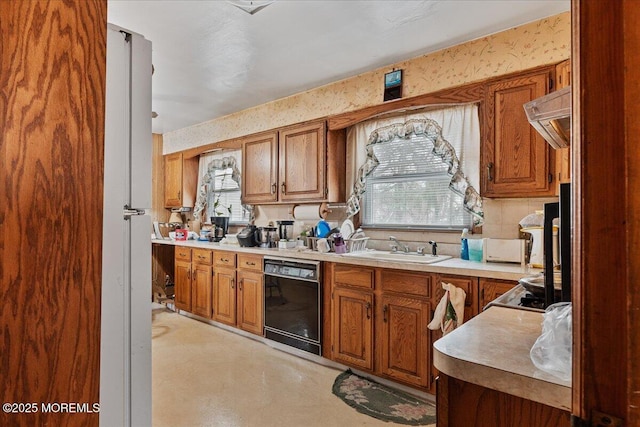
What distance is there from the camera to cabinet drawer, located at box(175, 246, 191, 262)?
4.52 m

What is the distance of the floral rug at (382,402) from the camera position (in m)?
2.33

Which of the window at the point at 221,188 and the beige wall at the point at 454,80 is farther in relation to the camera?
the window at the point at 221,188

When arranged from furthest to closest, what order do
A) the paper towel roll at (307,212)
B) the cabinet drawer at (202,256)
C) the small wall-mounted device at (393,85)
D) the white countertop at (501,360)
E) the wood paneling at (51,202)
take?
1. the cabinet drawer at (202,256)
2. the paper towel roll at (307,212)
3. the small wall-mounted device at (393,85)
4. the white countertop at (501,360)
5. the wood paneling at (51,202)

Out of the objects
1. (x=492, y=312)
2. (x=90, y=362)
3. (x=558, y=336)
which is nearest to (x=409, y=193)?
(x=492, y=312)

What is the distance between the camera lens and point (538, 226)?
7.13 feet

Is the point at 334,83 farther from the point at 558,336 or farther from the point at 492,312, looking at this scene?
the point at 558,336

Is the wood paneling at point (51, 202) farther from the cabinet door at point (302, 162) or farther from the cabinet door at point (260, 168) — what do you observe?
the cabinet door at point (260, 168)

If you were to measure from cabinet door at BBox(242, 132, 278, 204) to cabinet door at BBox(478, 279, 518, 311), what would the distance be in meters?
2.39

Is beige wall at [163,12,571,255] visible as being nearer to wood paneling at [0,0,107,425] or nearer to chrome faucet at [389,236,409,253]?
chrome faucet at [389,236,409,253]

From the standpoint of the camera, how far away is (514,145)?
96.4 inches

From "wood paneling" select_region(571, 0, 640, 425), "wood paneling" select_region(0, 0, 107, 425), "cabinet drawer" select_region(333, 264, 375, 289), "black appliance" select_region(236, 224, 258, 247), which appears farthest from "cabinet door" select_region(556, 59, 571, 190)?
"black appliance" select_region(236, 224, 258, 247)

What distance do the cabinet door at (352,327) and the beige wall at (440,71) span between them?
1690 millimetres

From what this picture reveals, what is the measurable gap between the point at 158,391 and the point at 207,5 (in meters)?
2.66

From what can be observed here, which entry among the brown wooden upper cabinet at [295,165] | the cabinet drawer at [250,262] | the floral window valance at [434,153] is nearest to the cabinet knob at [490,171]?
the floral window valance at [434,153]
